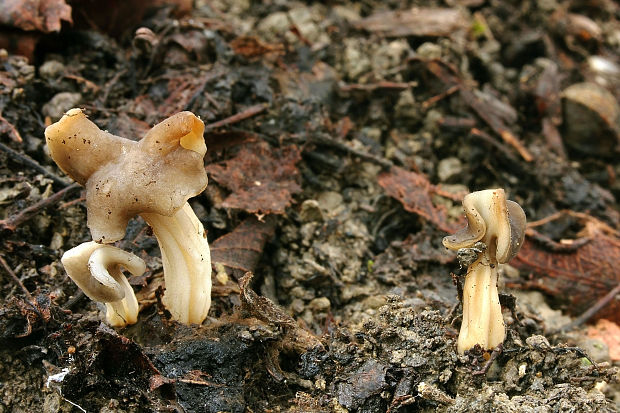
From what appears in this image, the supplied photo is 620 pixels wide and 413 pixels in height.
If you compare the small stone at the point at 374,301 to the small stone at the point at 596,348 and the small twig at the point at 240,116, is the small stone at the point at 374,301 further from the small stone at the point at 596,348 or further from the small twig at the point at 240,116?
the small twig at the point at 240,116

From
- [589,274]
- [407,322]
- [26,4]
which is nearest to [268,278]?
[407,322]

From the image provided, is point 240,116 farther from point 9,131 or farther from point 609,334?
point 609,334

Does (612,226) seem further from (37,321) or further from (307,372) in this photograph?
(37,321)

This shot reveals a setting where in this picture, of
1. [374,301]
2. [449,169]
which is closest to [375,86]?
[449,169]

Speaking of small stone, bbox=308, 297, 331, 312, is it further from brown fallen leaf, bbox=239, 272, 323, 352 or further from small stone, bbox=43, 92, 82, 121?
small stone, bbox=43, 92, 82, 121

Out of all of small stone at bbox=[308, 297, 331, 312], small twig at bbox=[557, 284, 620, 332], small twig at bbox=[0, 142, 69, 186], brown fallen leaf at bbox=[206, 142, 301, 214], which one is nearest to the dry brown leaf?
small twig at bbox=[0, 142, 69, 186]
